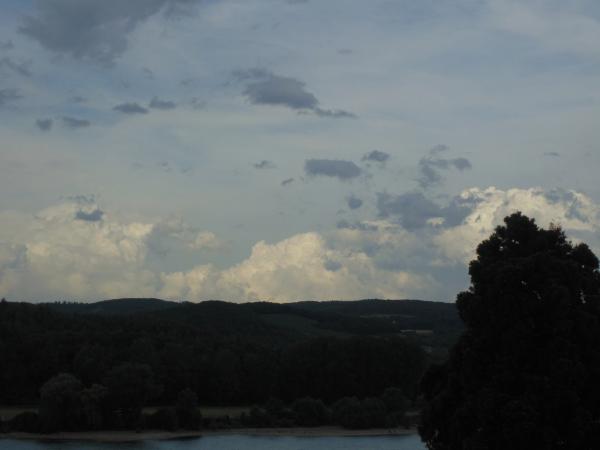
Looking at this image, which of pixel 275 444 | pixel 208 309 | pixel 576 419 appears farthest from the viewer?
pixel 208 309

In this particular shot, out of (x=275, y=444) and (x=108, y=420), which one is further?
(x=108, y=420)

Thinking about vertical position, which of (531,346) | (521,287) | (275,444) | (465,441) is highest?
(521,287)

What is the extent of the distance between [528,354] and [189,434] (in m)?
70.3

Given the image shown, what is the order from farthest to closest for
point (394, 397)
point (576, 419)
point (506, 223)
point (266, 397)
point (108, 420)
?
1. point (266, 397)
2. point (394, 397)
3. point (108, 420)
4. point (506, 223)
5. point (576, 419)

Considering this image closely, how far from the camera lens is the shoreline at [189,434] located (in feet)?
297

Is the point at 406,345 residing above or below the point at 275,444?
above

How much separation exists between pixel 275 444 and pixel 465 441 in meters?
59.6

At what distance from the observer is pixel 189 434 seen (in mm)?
97125

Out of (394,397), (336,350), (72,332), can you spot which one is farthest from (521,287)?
(72,332)

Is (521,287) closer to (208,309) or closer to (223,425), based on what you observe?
(223,425)

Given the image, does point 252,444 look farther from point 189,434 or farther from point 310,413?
point 310,413

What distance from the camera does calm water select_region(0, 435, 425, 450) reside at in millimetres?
82812

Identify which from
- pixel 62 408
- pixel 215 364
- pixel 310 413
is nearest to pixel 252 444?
pixel 310 413

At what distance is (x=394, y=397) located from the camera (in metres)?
110
